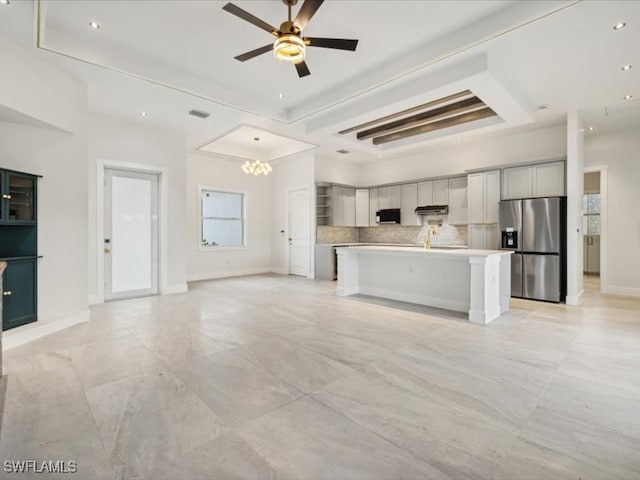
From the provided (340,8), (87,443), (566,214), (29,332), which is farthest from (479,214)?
(29,332)

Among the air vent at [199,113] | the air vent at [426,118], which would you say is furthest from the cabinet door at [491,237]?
the air vent at [199,113]

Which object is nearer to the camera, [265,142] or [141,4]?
[141,4]

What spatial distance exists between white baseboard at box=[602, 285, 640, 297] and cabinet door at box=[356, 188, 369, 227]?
5.36 m

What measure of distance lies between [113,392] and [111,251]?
4020 millimetres

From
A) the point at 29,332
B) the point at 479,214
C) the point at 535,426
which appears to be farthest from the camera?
the point at 479,214

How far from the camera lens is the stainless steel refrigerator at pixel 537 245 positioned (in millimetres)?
5453

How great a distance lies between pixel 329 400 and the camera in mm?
2291

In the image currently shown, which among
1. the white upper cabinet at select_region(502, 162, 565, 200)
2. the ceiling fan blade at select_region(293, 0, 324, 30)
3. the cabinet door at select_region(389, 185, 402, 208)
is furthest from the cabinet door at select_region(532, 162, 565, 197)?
the ceiling fan blade at select_region(293, 0, 324, 30)

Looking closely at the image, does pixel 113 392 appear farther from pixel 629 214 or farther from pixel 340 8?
pixel 629 214

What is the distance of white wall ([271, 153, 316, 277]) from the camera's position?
8.35 meters

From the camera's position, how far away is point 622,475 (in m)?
1.58

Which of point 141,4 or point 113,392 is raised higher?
point 141,4

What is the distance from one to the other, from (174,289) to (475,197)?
639cm

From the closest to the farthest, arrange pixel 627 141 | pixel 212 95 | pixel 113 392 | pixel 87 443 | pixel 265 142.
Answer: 1. pixel 87 443
2. pixel 113 392
3. pixel 212 95
4. pixel 627 141
5. pixel 265 142
